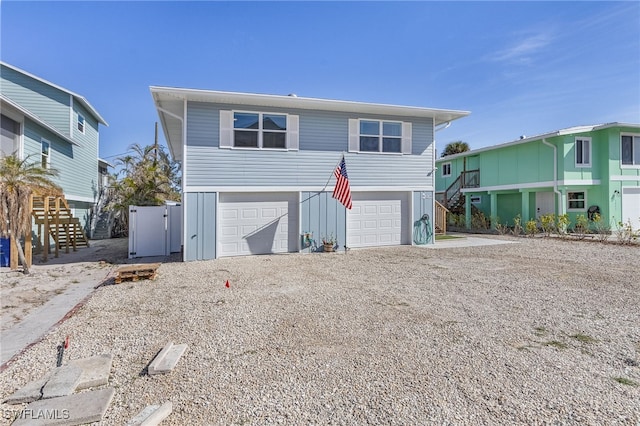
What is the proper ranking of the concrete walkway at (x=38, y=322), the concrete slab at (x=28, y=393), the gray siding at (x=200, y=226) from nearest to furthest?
1. the concrete slab at (x=28, y=393)
2. the concrete walkway at (x=38, y=322)
3. the gray siding at (x=200, y=226)

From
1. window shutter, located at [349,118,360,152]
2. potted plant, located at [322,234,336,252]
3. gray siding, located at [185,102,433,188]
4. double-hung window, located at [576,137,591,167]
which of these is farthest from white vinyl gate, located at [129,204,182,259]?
double-hung window, located at [576,137,591,167]

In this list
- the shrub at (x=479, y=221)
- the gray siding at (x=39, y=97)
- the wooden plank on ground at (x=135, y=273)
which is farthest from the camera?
the shrub at (x=479, y=221)

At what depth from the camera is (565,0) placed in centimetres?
900

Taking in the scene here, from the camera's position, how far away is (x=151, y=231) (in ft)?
35.2

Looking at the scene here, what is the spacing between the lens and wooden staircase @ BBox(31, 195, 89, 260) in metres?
10.2

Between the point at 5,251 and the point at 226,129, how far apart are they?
7.07 metres

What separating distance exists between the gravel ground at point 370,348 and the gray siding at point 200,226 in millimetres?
2480

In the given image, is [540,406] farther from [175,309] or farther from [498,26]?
[498,26]

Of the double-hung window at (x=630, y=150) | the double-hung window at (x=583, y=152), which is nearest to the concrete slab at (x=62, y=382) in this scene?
the double-hung window at (x=583, y=152)

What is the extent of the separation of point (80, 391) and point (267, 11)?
11.2 meters

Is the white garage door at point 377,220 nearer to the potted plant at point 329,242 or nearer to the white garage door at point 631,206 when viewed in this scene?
the potted plant at point 329,242

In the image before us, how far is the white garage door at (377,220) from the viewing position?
11.5 metres

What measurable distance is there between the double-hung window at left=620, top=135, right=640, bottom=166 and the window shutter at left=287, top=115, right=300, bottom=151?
1694 cm

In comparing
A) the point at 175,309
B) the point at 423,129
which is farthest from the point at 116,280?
the point at 423,129
